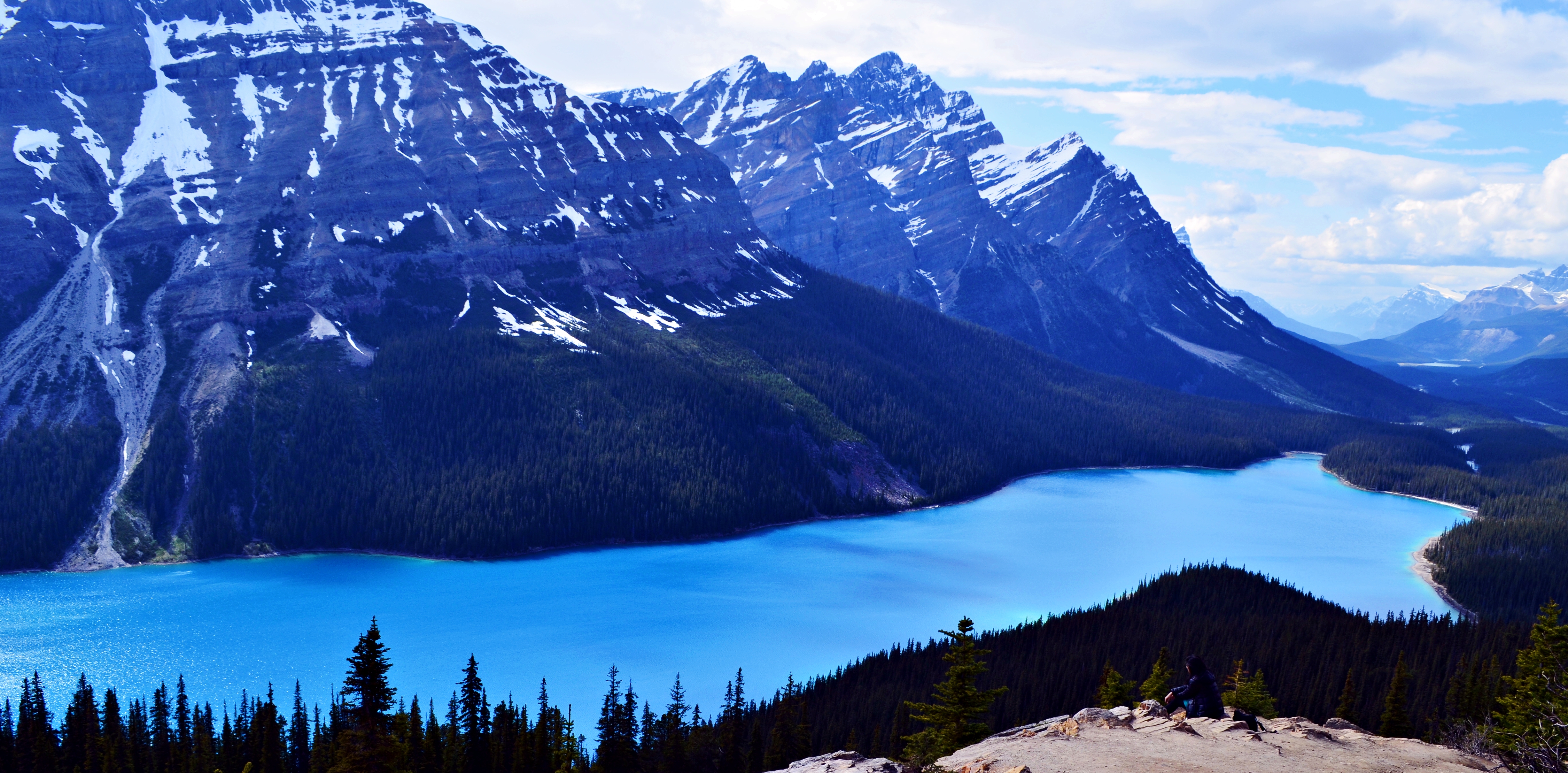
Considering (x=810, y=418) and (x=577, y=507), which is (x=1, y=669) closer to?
(x=577, y=507)

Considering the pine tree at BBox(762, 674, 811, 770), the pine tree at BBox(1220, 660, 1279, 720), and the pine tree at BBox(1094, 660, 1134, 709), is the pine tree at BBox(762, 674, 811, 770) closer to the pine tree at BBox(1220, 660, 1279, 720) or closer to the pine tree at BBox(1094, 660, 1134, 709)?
the pine tree at BBox(1094, 660, 1134, 709)

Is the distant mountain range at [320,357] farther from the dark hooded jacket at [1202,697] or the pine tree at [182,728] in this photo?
the dark hooded jacket at [1202,697]

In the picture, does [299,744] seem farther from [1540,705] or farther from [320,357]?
[320,357]

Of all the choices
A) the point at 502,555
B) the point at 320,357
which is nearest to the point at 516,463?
the point at 502,555

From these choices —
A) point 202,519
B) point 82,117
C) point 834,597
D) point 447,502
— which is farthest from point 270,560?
point 82,117

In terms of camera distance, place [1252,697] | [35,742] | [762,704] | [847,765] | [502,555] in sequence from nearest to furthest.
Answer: [847,765]
[1252,697]
[35,742]
[762,704]
[502,555]

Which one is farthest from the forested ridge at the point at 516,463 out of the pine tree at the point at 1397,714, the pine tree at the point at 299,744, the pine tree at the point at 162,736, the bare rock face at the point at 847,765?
the bare rock face at the point at 847,765
